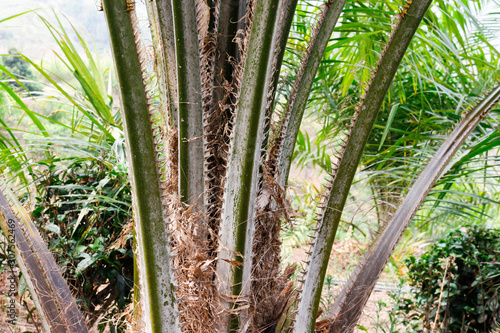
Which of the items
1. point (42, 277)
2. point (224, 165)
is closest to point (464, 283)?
point (224, 165)

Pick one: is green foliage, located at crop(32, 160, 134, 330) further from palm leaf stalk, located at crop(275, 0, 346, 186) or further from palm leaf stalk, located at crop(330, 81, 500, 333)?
palm leaf stalk, located at crop(330, 81, 500, 333)

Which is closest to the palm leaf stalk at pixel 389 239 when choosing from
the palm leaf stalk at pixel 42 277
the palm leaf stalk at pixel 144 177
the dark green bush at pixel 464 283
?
the palm leaf stalk at pixel 144 177

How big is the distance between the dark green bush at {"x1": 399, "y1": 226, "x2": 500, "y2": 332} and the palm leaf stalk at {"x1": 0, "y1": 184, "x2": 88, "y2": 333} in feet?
5.92

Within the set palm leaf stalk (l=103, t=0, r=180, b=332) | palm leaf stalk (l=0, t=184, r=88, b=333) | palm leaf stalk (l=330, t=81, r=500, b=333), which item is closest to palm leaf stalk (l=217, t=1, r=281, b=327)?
palm leaf stalk (l=103, t=0, r=180, b=332)

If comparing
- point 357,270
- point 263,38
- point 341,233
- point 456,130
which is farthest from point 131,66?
point 341,233

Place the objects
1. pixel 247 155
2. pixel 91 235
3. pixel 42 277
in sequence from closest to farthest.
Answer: pixel 247 155, pixel 42 277, pixel 91 235

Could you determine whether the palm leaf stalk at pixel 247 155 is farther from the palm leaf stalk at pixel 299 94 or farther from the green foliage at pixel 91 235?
the green foliage at pixel 91 235

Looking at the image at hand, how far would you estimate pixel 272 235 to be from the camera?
948mm

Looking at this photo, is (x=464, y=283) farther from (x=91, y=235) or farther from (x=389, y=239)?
(x=91, y=235)

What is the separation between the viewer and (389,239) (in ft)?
3.32

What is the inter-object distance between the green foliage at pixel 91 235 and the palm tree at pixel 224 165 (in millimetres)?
622

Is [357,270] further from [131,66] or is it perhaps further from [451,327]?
A: [451,327]

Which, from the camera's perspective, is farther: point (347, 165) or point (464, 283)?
point (464, 283)

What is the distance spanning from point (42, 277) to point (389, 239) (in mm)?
962
